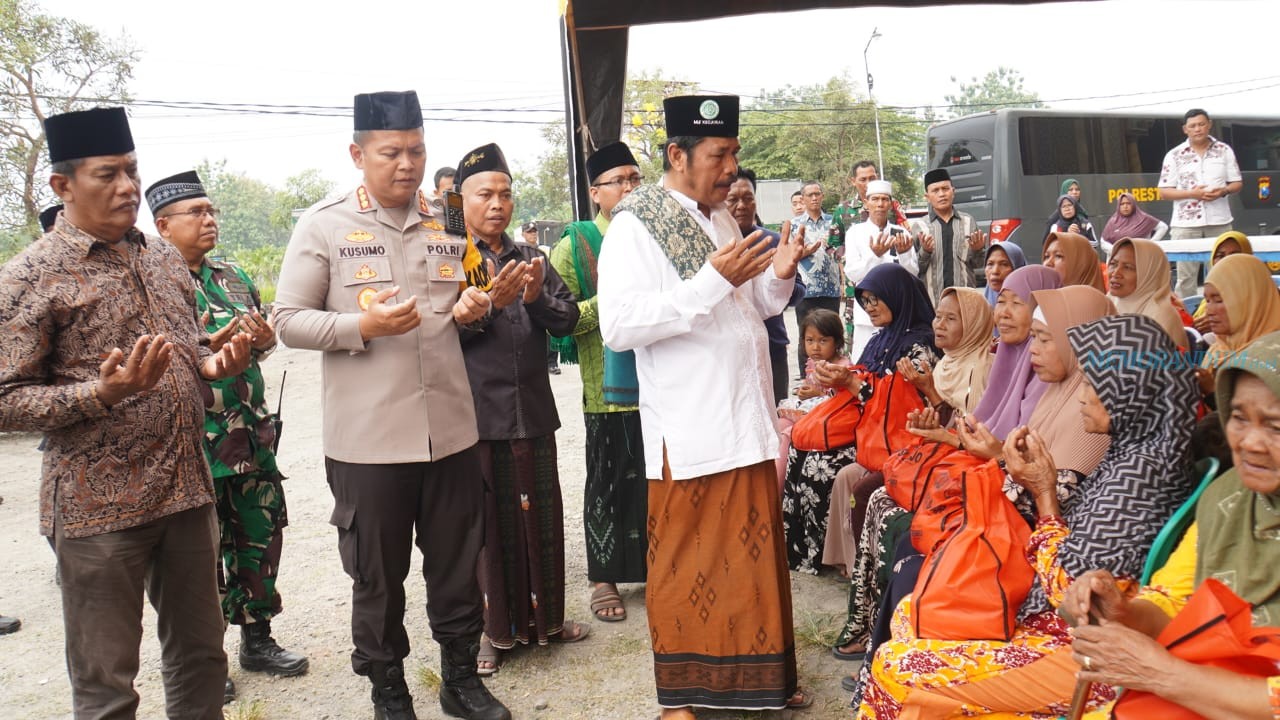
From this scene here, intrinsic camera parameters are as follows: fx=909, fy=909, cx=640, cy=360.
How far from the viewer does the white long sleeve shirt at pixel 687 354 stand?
119 inches

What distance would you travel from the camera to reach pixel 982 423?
3.46 meters

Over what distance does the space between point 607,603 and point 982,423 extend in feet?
6.47

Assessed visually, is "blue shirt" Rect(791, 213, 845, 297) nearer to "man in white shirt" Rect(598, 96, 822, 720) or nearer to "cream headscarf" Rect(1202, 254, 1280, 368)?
"cream headscarf" Rect(1202, 254, 1280, 368)

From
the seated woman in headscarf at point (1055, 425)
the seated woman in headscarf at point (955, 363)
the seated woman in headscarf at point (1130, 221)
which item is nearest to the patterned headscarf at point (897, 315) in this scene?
the seated woman in headscarf at point (955, 363)

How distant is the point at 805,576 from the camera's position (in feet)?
15.4

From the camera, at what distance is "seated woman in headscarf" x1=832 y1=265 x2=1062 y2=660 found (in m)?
3.49

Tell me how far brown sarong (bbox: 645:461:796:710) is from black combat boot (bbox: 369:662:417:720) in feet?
3.08

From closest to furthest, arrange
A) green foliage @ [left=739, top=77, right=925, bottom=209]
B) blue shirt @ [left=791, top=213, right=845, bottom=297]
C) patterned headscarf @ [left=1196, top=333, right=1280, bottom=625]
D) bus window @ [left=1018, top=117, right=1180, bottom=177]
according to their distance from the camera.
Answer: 1. patterned headscarf @ [left=1196, top=333, right=1280, bottom=625]
2. blue shirt @ [left=791, top=213, right=845, bottom=297]
3. bus window @ [left=1018, top=117, right=1180, bottom=177]
4. green foliage @ [left=739, top=77, right=925, bottom=209]

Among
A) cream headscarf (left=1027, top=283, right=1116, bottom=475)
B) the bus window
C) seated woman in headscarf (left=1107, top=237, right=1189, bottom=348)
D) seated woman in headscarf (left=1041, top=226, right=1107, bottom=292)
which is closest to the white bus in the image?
the bus window

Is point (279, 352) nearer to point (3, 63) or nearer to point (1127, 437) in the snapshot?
point (3, 63)

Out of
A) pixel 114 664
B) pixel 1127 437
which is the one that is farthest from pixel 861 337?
pixel 114 664

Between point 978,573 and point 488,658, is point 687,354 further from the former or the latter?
point 488,658

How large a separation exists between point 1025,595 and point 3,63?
70.1ft

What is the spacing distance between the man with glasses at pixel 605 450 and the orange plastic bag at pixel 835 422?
2.70 feet
